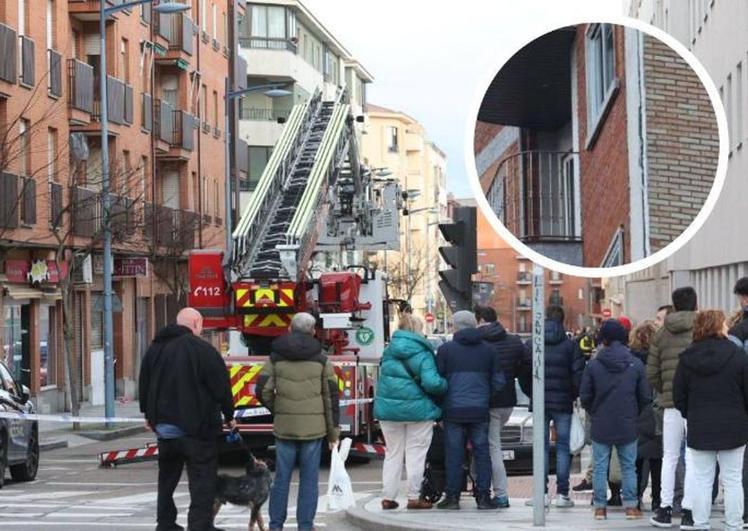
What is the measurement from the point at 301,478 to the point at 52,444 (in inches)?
677

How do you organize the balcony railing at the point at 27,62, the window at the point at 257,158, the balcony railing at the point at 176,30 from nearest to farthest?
the balcony railing at the point at 27,62
the balcony railing at the point at 176,30
the window at the point at 257,158

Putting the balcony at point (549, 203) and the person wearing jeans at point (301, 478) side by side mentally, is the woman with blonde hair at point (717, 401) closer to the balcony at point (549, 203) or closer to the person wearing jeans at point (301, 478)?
the person wearing jeans at point (301, 478)

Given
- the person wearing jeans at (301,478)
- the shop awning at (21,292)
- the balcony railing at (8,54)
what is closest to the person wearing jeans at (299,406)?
the person wearing jeans at (301,478)

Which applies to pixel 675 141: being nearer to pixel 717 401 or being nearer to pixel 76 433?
pixel 717 401

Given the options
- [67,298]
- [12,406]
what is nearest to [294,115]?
[67,298]

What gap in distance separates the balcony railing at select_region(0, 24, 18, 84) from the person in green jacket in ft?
74.1

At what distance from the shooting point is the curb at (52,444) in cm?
2892

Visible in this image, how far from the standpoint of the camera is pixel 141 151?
49.8m

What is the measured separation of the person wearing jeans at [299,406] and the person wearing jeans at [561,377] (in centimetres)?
220

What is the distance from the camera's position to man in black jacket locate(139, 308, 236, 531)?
38.8 feet

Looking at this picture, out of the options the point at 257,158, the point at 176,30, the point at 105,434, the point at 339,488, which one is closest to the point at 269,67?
the point at 257,158

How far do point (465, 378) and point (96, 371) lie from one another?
3217cm

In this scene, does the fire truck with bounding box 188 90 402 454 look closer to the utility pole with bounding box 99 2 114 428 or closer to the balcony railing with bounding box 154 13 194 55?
the utility pole with bounding box 99 2 114 428

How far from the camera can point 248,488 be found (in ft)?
41.5
